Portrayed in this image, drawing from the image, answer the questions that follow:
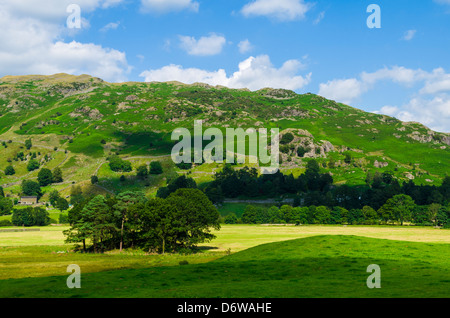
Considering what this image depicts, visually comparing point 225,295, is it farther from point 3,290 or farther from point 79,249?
point 79,249

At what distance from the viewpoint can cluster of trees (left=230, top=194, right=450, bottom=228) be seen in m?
166

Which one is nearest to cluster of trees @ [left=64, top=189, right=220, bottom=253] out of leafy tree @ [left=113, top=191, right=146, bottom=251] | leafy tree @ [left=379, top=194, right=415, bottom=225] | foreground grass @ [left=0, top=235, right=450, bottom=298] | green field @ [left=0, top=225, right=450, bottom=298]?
leafy tree @ [left=113, top=191, right=146, bottom=251]

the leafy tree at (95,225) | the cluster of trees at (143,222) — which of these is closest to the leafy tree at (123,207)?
the cluster of trees at (143,222)

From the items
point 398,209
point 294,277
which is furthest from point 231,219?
point 294,277

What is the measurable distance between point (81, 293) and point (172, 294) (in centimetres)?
1051

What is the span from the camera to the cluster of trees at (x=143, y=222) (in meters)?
85.9

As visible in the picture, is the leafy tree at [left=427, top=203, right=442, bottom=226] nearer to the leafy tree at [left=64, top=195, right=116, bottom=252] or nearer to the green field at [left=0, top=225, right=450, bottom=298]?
the green field at [left=0, top=225, right=450, bottom=298]

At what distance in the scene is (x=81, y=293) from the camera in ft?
114

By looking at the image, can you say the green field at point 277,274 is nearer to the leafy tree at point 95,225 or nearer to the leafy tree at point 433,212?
the leafy tree at point 95,225

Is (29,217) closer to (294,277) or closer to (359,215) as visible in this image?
(359,215)

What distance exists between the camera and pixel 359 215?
176 meters

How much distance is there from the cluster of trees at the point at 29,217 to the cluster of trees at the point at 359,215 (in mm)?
106230
